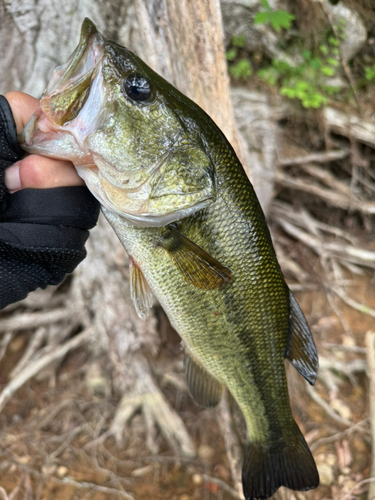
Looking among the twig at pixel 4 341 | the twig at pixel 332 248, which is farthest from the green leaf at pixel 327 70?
the twig at pixel 4 341

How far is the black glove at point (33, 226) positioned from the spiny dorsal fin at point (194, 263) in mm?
314

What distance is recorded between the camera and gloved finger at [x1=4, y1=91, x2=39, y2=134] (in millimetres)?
1188

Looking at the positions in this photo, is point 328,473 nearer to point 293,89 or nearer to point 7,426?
point 7,426

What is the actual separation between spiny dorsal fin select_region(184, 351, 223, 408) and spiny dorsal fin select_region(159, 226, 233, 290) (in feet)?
1.78

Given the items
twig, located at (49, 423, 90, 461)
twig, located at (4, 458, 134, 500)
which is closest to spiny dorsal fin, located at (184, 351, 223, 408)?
twig, located at (4, 458, 134, 500)

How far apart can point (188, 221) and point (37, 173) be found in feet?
1.71

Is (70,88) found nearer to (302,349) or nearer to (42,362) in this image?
(302,349)

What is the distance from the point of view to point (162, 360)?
10.1 feet

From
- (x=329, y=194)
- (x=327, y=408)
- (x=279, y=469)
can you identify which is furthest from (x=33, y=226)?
(x=329, y=194)

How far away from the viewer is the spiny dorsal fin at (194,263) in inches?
47.1

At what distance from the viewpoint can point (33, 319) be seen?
115 inches

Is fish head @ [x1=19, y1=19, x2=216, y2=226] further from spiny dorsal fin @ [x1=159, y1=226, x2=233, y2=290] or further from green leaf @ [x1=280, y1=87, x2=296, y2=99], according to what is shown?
green leaf @ [x1=280, y1=87, x2=296, y2=99]

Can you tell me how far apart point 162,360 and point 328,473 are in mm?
1524

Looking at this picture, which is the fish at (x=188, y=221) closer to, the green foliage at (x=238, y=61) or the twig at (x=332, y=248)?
the twig at (x=332, y=248)
